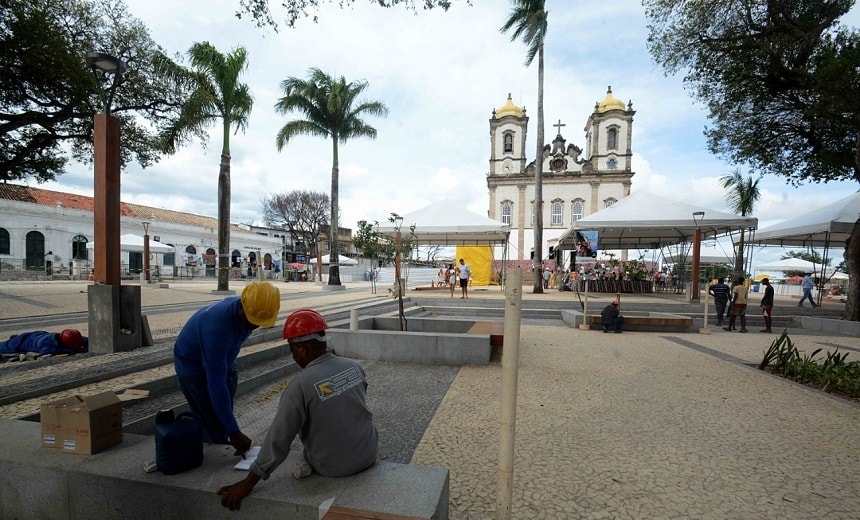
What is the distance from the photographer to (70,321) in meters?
8.05

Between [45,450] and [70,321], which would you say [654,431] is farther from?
[70,321]

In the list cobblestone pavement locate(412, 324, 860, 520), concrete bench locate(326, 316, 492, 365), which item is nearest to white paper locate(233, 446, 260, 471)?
cobblestone pavement locate(412, 324, 860, 520)

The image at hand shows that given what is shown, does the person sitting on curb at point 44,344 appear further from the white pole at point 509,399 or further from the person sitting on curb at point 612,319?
the person sitting on curb at point 612,319

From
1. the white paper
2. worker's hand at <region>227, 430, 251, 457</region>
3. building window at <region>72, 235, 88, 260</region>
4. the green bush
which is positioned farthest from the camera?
building window at <region>72, 235, 88, 260</region>

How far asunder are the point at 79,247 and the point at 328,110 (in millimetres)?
26043

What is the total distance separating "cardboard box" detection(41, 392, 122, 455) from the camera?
2.06m

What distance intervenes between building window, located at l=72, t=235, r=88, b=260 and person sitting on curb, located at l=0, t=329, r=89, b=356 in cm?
3299

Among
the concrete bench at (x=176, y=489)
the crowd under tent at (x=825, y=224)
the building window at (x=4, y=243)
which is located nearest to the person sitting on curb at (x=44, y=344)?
the concrete bench at (x=176, y=489)

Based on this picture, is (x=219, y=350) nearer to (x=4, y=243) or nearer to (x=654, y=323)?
(x=654, y=323)

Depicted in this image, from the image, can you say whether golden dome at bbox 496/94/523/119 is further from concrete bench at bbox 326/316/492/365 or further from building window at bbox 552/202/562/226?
concrete bench at bbox 326/316/492/365

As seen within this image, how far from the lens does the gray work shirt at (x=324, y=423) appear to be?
1747 mm

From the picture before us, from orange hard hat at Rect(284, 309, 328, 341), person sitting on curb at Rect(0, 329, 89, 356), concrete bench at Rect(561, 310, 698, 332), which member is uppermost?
orange hard hat at Rect(284, 309, 328, 341)

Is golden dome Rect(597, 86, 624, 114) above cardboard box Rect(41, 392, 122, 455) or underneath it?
above

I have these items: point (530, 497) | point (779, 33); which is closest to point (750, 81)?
point (779, 33)
